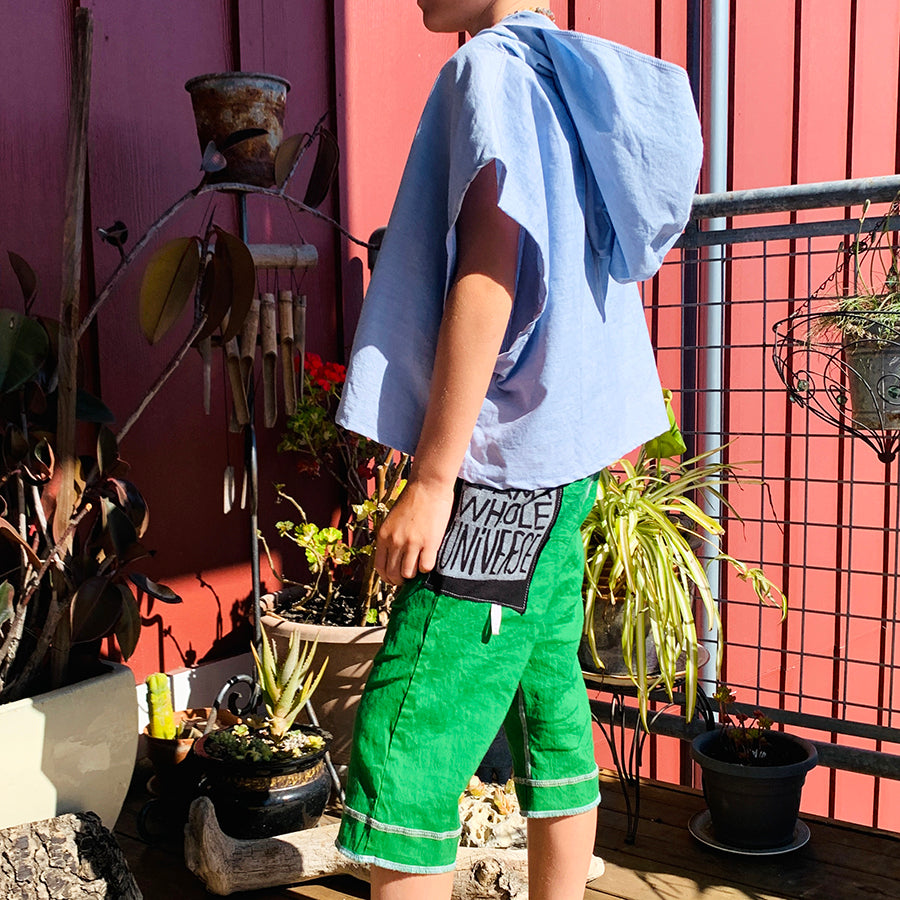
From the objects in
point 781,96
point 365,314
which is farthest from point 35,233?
point 781,96

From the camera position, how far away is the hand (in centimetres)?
116

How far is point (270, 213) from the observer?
2.57 meters

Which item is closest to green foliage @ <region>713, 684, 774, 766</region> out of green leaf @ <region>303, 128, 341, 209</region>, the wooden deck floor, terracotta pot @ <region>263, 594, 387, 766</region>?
the wooden deck floor

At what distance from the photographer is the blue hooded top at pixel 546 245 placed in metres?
1.21

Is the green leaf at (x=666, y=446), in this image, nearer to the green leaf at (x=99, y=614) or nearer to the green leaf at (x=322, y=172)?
the green leaf at (x=322, y=172)

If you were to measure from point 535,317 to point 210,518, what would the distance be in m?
1.47

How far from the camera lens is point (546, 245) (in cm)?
117

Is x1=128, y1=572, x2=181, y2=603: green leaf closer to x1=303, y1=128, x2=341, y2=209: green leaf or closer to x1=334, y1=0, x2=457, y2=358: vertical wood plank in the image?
x1=303, y1=128, x2=341, y2=209: green leaf

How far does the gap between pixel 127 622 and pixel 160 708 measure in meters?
0.46

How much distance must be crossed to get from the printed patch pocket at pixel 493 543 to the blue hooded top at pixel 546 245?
1.0 inches

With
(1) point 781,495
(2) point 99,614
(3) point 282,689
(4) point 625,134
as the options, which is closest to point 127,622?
(2) point 99,614

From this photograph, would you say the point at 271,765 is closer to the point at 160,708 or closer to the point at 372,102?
the point at 160,708

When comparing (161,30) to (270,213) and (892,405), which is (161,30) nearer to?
(270,213)

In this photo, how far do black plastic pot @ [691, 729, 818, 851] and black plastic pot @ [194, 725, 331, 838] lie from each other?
759 mm
